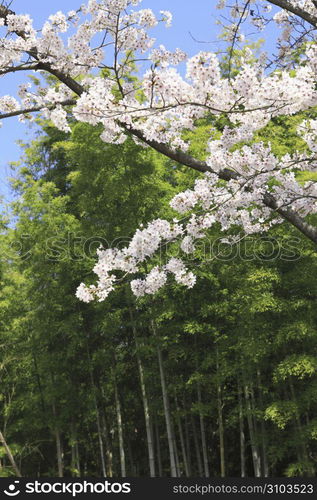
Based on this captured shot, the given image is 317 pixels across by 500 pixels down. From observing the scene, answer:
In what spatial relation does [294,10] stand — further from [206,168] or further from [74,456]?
[74,456]

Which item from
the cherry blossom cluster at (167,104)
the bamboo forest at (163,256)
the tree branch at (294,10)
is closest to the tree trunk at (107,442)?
the bamboo forest at (163,256)

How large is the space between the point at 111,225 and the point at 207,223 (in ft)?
21.0

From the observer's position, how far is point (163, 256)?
9.13 m

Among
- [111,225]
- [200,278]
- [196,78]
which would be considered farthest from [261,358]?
[196,78]

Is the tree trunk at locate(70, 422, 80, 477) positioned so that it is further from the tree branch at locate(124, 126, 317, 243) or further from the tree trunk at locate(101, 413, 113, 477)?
the tree branch at locate(124, 126, 317, 243)

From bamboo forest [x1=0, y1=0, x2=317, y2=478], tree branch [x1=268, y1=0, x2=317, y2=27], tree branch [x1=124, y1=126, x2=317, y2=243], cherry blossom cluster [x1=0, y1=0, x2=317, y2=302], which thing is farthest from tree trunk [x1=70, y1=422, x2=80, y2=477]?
tree branch [x1=268, y1=0, x2=317, y2=27]

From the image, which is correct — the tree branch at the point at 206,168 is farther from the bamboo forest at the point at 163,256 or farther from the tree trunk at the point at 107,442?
the tree trunk at the point at 107,442

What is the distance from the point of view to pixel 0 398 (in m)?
13.2

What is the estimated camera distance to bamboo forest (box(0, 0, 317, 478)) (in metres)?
3.46

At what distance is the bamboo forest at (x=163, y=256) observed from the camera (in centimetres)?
346

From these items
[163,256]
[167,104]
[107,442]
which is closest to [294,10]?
[167,104]

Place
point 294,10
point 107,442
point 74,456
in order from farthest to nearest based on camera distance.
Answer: point 107,442 → point 74,456 → point 294,10

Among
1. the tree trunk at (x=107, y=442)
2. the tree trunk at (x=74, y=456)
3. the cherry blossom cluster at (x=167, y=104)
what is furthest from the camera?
the tree trunk at (x=107, y=442)

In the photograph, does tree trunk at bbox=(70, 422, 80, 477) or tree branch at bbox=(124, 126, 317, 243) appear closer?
tree branch at bbox=(124, 126, 317, 243)
